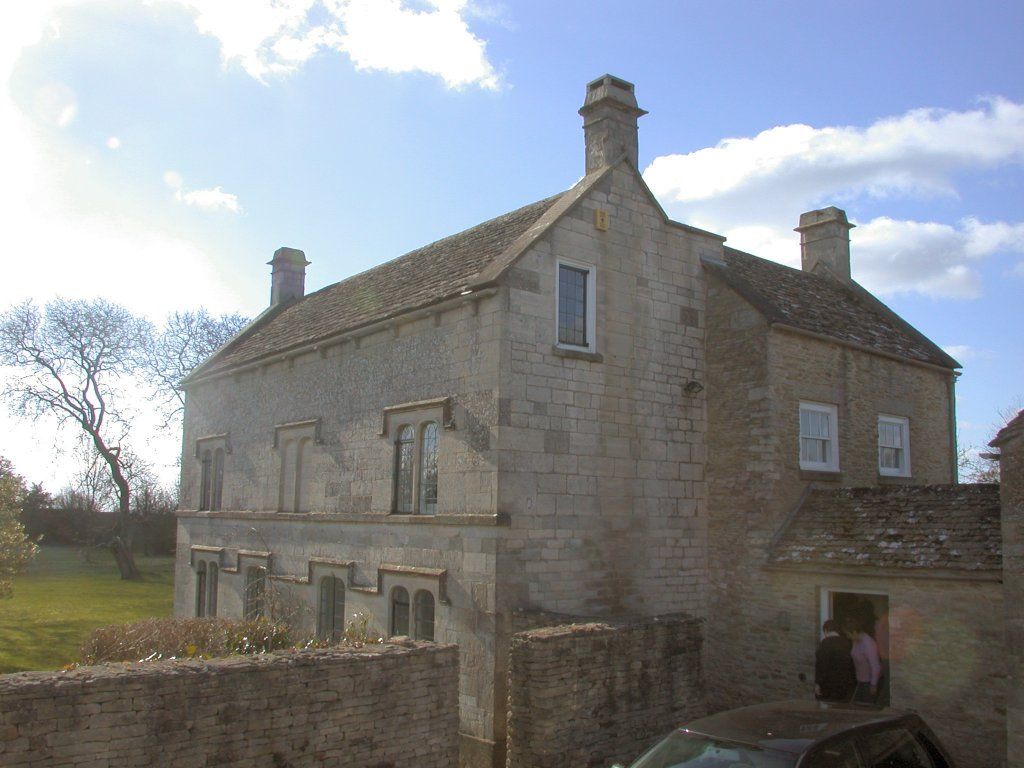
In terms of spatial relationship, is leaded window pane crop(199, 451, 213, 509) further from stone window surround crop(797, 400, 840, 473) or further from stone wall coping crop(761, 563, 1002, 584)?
stone window surround crop(797, 400, 840, 473)

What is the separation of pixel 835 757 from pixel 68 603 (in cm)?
4149

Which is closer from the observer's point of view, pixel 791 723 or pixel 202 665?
pixel 791 723

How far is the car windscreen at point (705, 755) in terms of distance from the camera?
695 cm

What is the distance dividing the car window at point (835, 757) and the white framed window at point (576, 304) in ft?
29.9

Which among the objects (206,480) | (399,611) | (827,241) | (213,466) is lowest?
(399,611)

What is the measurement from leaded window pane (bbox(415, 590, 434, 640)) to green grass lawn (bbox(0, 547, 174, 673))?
9.55m

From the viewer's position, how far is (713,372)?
678 inches

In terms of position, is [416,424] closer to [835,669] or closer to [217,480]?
[835,669]

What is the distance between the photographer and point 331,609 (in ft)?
60.7

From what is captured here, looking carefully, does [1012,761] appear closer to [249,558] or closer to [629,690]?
[629,690]

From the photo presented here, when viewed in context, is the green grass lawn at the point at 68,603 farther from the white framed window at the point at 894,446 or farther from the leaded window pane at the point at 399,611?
the white framed window at the point at 894,446

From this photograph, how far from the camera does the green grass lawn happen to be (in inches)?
1139

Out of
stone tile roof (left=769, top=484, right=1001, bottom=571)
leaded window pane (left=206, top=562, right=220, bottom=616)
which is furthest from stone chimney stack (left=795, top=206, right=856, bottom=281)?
leaded window pane (left=206, top=562, right=220, bottom=616)

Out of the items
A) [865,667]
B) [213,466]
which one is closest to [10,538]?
[213,466]
